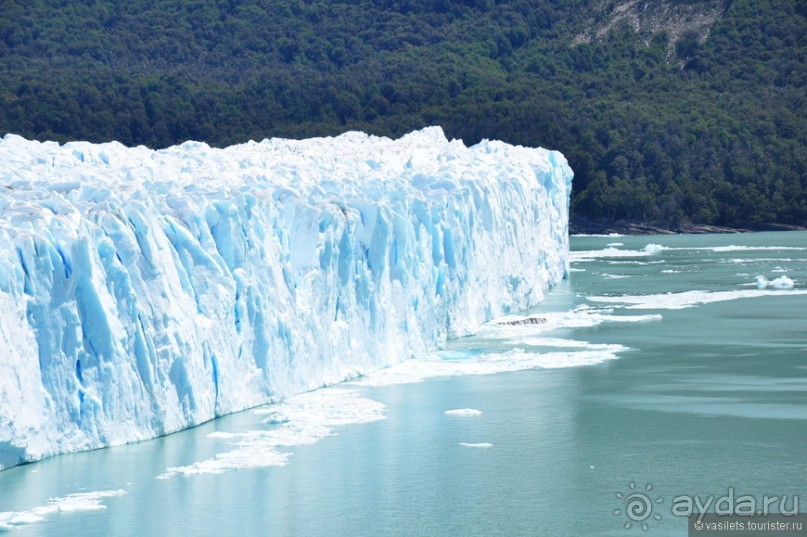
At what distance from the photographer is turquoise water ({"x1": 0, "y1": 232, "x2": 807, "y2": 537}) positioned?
9328 millimetres

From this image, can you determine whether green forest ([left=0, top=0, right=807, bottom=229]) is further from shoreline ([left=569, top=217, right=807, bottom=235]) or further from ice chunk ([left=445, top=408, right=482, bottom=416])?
ice chunk ([left=445, top=408, right=482, bottom=416])

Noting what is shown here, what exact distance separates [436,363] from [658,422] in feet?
12.4

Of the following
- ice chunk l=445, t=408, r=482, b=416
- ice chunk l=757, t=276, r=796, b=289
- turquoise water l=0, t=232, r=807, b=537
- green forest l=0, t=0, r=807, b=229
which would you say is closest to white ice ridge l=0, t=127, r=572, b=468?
turquoise water l=0, t=232, r=807, b=537

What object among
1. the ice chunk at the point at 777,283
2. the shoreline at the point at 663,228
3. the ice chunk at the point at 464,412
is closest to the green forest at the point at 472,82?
the shoreline at the point at 663,228

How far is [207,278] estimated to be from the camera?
39.3ft

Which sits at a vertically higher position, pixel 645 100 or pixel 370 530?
pixel 645 100

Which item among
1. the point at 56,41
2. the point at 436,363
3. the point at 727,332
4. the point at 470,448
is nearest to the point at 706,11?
the point at 56,41

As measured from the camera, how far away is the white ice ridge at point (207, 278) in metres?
10.3

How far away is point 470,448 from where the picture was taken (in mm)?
11320

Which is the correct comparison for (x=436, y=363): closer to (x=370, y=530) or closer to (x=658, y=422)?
(x=658, y=422)

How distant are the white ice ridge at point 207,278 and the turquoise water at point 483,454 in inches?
14.3

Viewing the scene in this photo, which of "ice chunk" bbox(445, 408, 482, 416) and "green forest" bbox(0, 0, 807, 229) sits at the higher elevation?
"green forest" bbox(0, 0, 807, 229)

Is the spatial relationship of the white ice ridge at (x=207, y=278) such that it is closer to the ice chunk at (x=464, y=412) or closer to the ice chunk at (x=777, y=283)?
the ice chunk at (x=464, y=412)

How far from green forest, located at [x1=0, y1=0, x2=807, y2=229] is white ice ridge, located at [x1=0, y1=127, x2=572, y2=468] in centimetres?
2316
